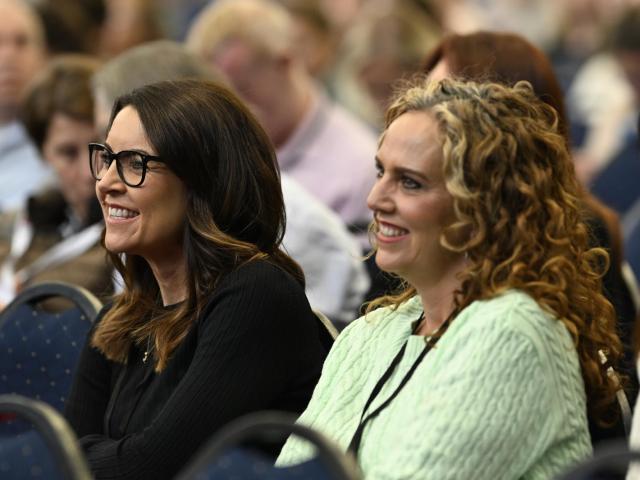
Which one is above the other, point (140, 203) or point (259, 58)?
point (140, 203)

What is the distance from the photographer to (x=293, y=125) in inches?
220

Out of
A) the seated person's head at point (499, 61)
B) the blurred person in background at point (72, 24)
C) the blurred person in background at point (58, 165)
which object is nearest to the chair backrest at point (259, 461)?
the seated person's head at point (499, 61)

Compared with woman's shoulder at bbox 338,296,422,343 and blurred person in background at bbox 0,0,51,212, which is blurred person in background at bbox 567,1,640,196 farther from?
woman's shoulder at bbox 338,296,422,343

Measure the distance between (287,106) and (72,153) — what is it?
3.04 feet

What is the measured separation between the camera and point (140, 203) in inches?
123

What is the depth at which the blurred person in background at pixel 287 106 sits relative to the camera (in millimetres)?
5328

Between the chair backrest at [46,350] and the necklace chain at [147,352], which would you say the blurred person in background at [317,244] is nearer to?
the chair backrest at [46,350]

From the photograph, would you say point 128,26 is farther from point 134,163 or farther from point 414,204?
point 414,204

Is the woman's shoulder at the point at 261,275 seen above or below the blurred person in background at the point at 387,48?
above

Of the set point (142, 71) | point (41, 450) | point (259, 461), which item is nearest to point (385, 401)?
point (259, 461)

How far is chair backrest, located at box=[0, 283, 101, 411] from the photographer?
3602 millimetres

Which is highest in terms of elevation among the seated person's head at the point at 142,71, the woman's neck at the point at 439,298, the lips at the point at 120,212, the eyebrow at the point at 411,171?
the eyebrow at the point at 411,171

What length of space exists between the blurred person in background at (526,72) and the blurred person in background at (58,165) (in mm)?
1469

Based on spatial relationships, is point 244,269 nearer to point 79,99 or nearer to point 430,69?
point 430,69
